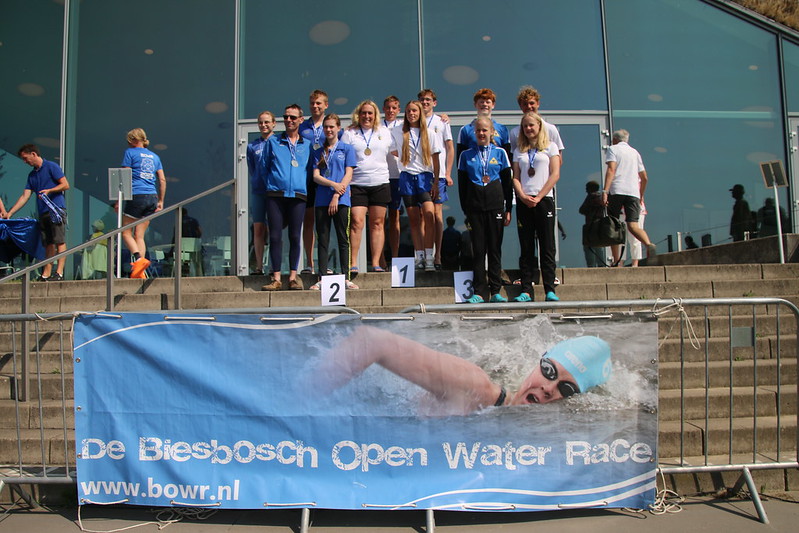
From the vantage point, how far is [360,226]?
6.30 metres

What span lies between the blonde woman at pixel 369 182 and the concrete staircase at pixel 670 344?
42cm

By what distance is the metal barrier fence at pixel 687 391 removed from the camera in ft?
12.2

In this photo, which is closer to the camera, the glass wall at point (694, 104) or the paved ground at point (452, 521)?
the paved ground at point (452, 521)

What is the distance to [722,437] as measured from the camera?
13.6 ft

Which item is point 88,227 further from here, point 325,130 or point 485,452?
point 485,452

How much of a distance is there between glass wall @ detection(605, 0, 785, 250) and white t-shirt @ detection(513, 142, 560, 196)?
4.70 meters

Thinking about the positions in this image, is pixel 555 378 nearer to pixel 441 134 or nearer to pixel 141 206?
pixel 441 134

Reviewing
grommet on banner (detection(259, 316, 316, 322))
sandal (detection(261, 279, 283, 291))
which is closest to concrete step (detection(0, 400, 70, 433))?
sandal (detection(261, 279, 283, 291))

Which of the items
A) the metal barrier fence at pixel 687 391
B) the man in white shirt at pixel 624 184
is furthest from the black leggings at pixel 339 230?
the man in white shirt at pixel 624 184

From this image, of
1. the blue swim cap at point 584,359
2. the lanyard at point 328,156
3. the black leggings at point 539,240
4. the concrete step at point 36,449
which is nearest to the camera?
the blue swim cap at point 584,359

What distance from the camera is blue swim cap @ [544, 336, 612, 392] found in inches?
139

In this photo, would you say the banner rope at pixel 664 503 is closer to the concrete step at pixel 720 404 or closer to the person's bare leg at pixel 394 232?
the concrete step at pixel 720 404

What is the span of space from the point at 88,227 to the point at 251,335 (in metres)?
7.81

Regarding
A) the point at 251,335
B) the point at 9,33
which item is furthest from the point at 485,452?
the point at 9,33
